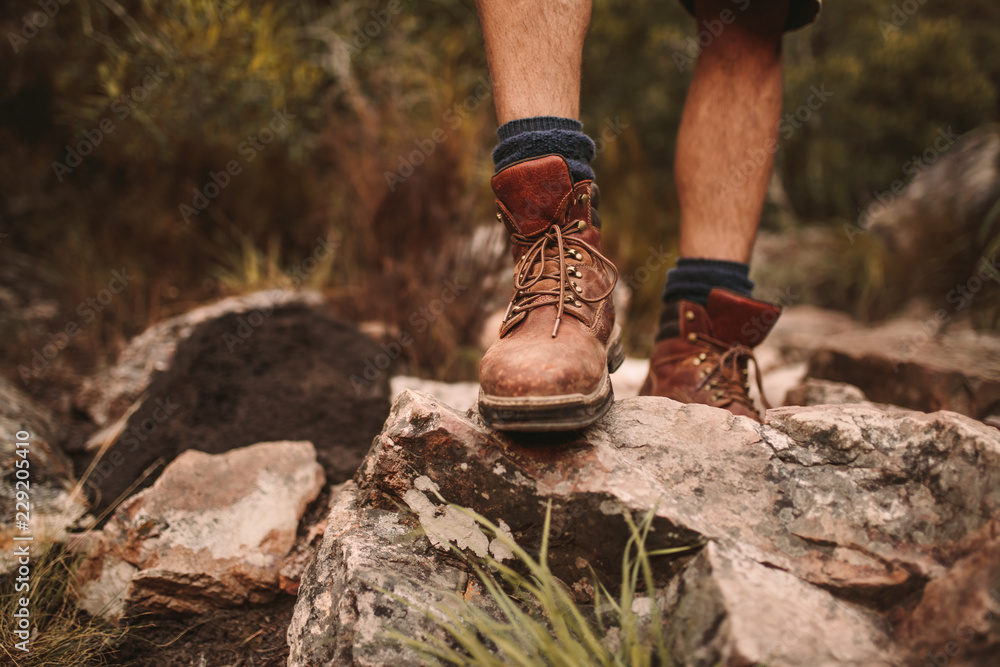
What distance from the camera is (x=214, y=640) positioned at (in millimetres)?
1278

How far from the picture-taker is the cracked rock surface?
82 centimetres

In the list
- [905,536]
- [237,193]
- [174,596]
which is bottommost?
[174,596]

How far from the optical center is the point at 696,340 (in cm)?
154

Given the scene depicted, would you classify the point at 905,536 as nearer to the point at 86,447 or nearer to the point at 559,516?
the point at 559,516

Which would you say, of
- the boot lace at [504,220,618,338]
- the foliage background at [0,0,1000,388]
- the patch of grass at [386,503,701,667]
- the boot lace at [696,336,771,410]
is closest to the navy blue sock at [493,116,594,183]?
the boot lace at [504,220,618,338]

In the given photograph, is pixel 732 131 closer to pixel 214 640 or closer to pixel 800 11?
pixel 800 11

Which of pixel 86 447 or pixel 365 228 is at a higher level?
pixel 365 228

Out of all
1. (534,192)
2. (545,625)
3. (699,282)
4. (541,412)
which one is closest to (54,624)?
(545,625)

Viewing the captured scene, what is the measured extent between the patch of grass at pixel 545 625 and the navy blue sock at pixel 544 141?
765mm

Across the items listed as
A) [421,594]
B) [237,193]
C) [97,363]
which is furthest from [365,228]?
[421,594]

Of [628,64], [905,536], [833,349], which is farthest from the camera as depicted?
[628,64]

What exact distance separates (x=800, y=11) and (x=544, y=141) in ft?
3.12

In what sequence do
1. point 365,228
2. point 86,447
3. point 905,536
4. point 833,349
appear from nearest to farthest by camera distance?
point 905,536
point 86,447
point 833,349
point 365,228

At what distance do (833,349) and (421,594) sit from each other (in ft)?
7.60
